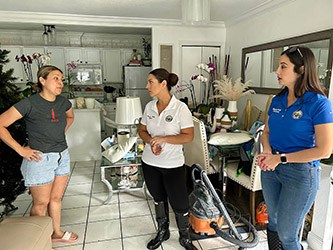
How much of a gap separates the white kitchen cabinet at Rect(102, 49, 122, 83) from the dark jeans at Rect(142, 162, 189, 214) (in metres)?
4.77

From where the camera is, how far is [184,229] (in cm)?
193

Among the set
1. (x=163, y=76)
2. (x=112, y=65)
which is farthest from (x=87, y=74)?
(x=163, y=76)

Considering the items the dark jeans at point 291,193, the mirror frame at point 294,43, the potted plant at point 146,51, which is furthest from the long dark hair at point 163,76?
the potted plant at point 146,51

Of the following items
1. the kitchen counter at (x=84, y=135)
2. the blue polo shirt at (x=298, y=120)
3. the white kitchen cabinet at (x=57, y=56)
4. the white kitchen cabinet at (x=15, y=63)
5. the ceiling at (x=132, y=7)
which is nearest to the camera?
the blue polo shirt at (x=298, y=120)

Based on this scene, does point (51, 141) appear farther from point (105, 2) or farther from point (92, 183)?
point (105, 2)

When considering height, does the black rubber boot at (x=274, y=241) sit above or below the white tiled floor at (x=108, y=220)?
above

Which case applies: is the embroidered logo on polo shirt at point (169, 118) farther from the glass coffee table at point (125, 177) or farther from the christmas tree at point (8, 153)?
the christmas tree at point (8, 153)

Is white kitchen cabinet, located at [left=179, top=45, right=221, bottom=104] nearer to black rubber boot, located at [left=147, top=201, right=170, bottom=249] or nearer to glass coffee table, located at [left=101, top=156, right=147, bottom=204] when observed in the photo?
glass coffee table, located at [left=101, top=156, right=147, bottom=204]

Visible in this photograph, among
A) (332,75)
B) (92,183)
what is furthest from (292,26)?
(92,183)

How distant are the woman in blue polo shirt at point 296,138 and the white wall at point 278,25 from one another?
182 cm

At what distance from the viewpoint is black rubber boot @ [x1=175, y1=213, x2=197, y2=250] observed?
1.88 metres

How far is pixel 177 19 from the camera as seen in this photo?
14.7 ft

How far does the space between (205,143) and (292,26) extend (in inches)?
80.1

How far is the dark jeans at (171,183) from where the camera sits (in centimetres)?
179
